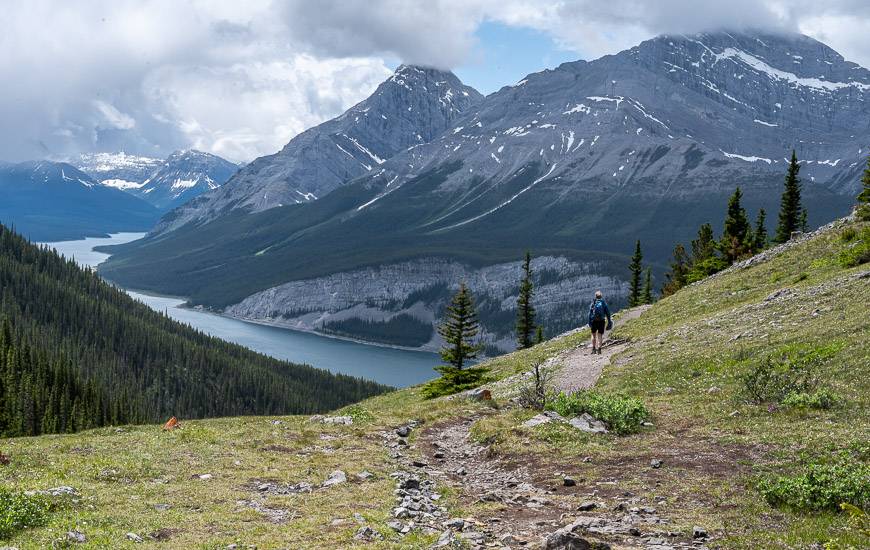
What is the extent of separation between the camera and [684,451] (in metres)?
19.6

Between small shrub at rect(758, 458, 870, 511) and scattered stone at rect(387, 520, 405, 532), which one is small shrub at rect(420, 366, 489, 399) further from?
small shrub at rect(758, 458, 870, 511)

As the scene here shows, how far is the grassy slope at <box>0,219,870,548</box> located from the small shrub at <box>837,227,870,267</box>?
2923 millimetres

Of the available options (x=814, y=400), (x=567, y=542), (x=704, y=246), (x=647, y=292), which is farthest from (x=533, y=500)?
(x=647, y=292)

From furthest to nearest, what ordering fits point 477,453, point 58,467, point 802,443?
1. point 477,453
2. point 58,467
3. point 802,443

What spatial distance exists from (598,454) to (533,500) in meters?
4.77

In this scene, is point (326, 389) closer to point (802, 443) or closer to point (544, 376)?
point (544, 376)

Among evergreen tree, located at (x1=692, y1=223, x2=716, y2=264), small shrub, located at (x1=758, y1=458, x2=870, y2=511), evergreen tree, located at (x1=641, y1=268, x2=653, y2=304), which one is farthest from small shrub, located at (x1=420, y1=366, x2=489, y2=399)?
evergreen tree, located at (x1=641, y1=268, x2=653, y2=304)

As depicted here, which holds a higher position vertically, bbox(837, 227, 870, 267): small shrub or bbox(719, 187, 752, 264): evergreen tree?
bbox(719, 187, 752, 264): evergreen tree

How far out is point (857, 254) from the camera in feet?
128

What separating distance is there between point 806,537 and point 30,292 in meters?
220

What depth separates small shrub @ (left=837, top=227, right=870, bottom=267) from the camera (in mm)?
38469

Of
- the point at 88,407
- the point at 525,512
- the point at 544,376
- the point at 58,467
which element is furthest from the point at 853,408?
the point at 88,407

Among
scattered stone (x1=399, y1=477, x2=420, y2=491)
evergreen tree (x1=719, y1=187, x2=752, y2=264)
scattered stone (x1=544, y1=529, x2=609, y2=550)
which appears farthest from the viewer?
evergreen tree (x1=719, y1=187, x2=752, y2=264)

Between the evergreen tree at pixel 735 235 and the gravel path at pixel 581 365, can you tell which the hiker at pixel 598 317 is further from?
the evergreen tree at pixel 735 235
